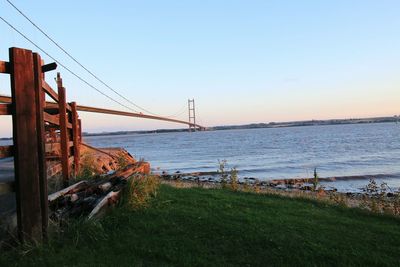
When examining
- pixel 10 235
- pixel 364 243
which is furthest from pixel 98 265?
pixel 364 243

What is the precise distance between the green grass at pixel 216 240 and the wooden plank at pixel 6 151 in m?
1.06

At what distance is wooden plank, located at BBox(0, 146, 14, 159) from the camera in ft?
15.3

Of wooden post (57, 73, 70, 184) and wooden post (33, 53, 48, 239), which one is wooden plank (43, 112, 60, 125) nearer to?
wooden post (57, 73, 70, 184)

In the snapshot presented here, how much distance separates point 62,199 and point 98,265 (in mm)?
2130

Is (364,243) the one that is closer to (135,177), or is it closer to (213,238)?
(213,238)

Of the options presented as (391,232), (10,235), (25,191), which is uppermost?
(25,191)

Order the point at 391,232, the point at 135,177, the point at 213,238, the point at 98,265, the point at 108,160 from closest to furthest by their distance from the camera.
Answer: the point at 98,265 < the point at 213,238 < the point at 391,232 < the point at 135,177 < the point at 108,160

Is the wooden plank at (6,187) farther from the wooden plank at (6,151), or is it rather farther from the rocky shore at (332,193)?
the rocky shore at (332,193)

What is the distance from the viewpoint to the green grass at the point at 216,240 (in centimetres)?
Result: 468

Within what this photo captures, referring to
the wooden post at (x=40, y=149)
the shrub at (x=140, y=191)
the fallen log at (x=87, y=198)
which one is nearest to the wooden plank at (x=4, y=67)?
the wooden post at (x=40, y=149)

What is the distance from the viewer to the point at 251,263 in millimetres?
4660

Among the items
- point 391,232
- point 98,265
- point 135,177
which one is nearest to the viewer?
point 98,265

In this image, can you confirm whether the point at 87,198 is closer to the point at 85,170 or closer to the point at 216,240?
the point at 216,240

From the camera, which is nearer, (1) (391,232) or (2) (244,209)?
(1) (391,232)
